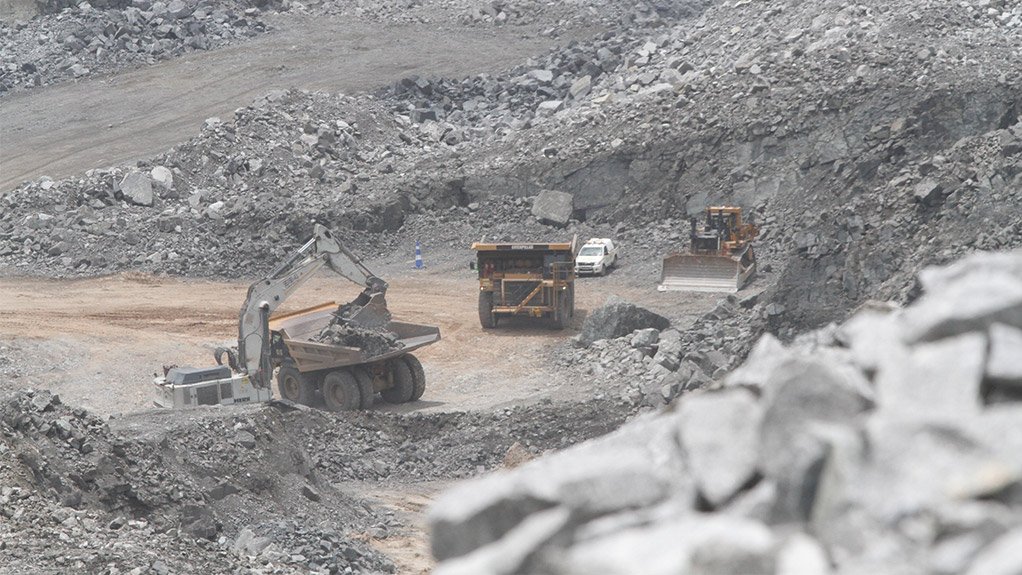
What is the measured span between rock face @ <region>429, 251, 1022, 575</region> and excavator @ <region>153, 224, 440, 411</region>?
56.1 ft

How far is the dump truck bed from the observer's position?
961 inches

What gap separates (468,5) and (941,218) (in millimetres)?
39054

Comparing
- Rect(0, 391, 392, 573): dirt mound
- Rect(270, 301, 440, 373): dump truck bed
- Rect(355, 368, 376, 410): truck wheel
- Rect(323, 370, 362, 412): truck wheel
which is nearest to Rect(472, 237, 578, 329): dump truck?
Rect(270, 301, 440, 373): dump truck bed

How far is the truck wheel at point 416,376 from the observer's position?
1001 inches

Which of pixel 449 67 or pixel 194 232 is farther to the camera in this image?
pixel 449 67

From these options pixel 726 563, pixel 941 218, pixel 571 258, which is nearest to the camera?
pixel 726 563

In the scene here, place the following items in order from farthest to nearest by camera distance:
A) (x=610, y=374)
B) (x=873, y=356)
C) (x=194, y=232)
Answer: (x=194, y=232) < (x=610, y=374) < (x=873, y=356)

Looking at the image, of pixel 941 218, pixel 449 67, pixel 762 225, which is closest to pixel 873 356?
pixel 941 218

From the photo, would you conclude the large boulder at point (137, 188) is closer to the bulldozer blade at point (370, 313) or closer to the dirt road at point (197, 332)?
the dirt road at point (197, 332)

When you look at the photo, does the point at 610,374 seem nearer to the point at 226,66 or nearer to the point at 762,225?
the point at 762,225

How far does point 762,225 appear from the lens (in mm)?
35625

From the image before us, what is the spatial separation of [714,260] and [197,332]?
440 inches

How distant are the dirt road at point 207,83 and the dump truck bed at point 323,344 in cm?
1890

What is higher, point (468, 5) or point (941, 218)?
point (468, 5)
